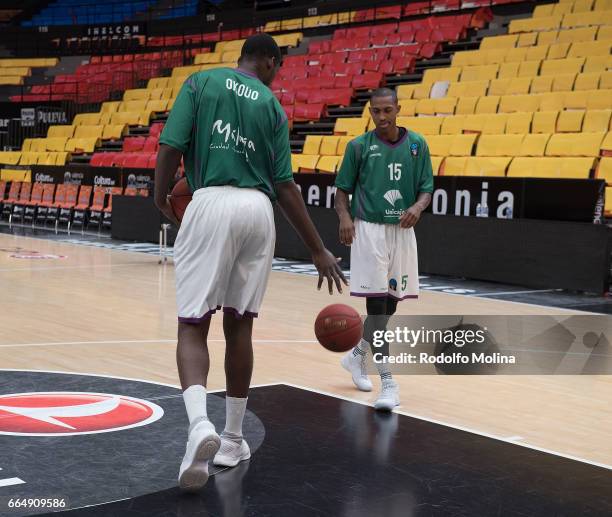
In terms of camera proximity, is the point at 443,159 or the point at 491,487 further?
the point at 443,159

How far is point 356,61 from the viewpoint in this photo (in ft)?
63.7

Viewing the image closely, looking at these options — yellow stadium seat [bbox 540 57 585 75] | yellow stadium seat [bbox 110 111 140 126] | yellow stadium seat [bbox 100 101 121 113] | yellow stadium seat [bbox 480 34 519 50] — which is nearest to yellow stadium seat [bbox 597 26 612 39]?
yellow stadium seat [bbox 540 57 585 75]

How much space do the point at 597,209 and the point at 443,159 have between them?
121 inches

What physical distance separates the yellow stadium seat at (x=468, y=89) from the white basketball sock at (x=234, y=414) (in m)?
12.2

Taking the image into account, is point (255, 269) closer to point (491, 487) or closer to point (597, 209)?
point (491, 487)

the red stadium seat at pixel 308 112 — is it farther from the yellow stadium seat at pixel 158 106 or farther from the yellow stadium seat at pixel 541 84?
the yellow stadium seat at pixel 541 84

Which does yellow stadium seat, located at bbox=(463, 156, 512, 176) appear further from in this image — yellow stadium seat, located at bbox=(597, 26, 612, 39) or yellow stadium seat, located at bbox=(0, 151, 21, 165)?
yellow stadium seat, located at bbox=(0, 151, 21, 165)

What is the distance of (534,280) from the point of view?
10305 millimetres

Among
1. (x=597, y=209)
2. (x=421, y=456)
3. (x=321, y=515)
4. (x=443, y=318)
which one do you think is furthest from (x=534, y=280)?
(x=321, y=515)

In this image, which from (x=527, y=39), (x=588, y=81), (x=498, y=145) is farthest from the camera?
(x=527, y=39)

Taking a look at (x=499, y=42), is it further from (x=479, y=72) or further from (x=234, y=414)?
(x=234, y=414)

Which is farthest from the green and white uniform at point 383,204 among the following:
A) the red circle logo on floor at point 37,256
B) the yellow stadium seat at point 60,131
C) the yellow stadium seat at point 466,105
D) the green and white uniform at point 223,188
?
the yellow stadium seat at point 60,131

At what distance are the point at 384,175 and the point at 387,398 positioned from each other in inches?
47.0

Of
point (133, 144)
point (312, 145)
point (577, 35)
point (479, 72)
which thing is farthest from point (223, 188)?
point (133, 144)
